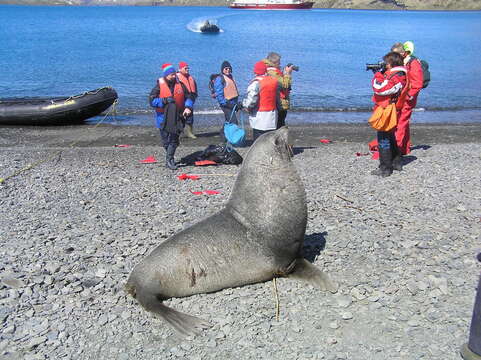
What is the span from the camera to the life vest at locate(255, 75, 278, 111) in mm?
9297

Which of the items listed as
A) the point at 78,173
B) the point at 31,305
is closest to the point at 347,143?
the point at 78,173

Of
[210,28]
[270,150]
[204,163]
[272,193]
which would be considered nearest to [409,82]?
[204,163]

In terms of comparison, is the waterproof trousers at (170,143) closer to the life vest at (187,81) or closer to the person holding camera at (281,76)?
the person holding camera at (281,76)

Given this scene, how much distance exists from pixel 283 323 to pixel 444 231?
9.28 feet

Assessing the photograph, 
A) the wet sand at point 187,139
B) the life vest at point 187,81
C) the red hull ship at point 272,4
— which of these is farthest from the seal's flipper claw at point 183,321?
the red hull ship at point 272,4

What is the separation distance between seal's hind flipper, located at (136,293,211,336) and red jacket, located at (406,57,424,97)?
6.46 m

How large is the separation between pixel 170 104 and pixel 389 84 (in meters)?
3.77

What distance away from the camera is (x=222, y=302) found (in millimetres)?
4938

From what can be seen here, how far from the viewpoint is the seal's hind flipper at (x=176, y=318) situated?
4504 millimetres

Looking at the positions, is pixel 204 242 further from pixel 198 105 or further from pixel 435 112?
pixel 435 112

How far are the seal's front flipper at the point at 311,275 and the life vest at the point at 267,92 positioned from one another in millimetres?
4554

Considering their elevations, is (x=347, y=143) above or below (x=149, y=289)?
below

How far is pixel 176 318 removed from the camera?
4.59 metres

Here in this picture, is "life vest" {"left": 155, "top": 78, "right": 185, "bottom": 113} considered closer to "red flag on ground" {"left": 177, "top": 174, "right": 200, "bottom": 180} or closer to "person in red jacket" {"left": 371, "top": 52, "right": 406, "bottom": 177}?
"red flag on ground" {"left": 177, "top": 174, "right": 200, "bottom": 180}
